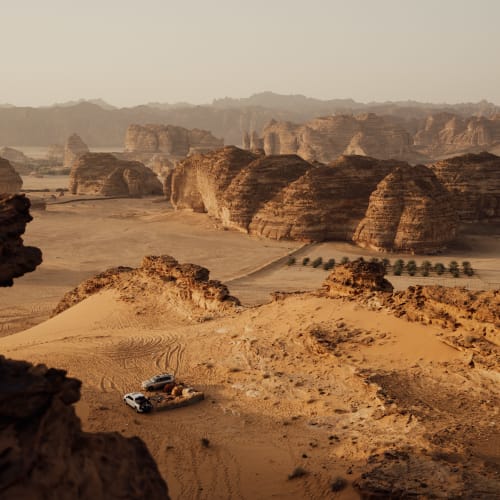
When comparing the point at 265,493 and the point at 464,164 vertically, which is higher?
the point at 464,164

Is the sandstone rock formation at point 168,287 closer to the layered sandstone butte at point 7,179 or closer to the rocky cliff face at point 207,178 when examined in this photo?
the rocky cliff face at point 207,178

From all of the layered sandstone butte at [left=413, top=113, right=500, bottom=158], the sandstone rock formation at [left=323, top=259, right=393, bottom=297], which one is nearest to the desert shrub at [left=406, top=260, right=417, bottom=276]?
the sandstone rock formation at [left=323, top=259, right=393, bottom=297]

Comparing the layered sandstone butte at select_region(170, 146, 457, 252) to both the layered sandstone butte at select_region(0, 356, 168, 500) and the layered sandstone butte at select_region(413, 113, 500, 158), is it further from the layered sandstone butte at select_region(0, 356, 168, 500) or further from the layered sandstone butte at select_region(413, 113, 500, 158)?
the layered sandstone butte at select_region(413, 113, 500, 158)

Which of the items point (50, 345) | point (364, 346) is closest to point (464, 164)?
point (364, 346)

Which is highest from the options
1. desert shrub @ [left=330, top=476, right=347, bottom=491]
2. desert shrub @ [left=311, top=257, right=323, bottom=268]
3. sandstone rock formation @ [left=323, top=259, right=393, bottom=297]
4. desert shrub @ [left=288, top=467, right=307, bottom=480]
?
sandstone rock formation @ [left=323, top=259, right=393, bottom=297]

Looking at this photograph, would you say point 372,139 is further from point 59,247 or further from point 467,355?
point 467,355

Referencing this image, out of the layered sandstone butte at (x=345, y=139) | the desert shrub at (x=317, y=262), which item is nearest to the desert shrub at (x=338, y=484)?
the desert shrub at (x=317, y=262)
